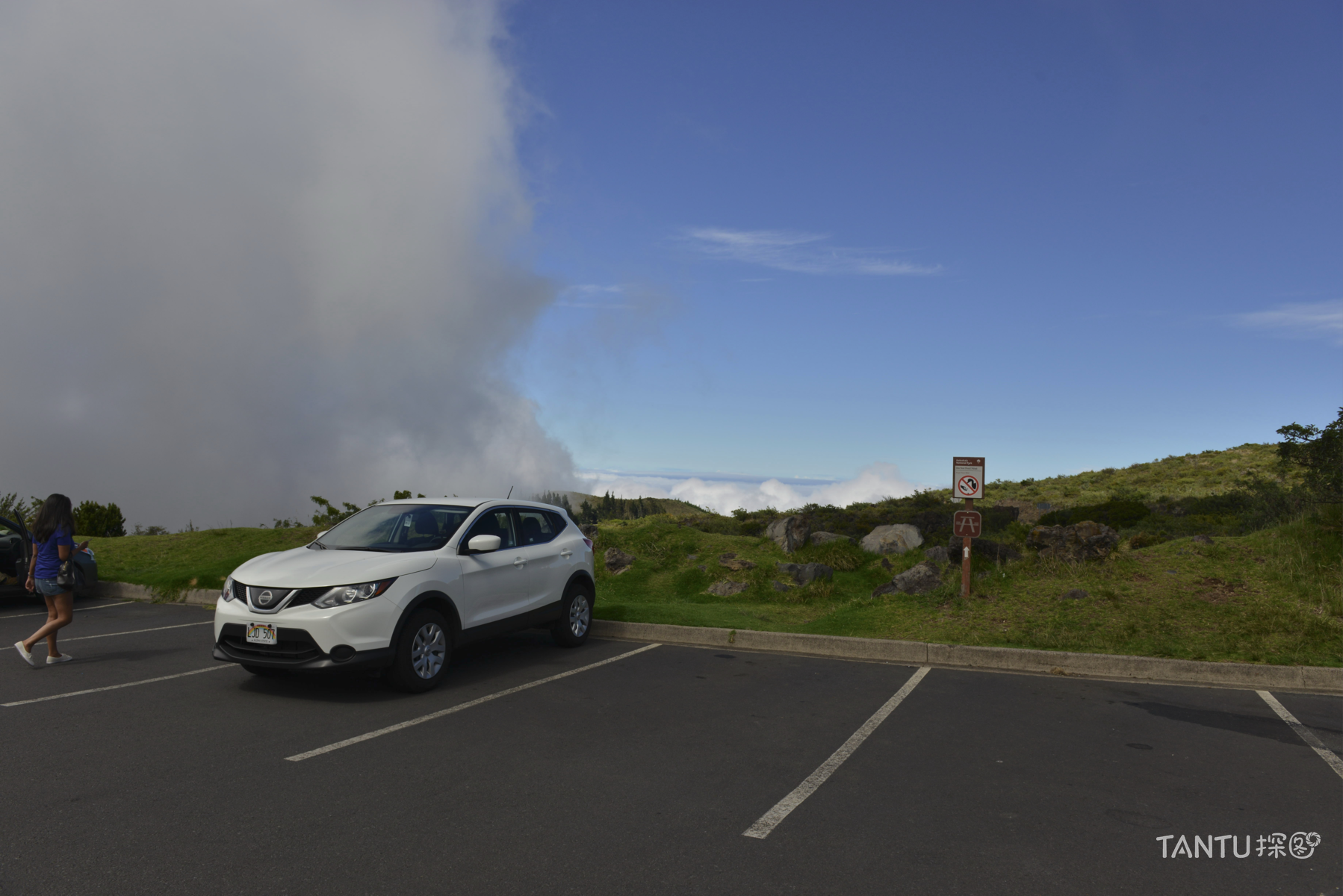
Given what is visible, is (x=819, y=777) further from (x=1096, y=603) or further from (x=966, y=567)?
(x=1096, y=603)

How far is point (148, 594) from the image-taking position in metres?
13.3

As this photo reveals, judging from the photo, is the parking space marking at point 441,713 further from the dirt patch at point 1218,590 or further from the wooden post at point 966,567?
the dirt patch at point 1218,590

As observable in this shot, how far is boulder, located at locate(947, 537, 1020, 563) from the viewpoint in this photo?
1207cm

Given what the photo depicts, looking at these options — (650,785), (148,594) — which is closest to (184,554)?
(148,594)

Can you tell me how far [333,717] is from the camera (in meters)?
6.49

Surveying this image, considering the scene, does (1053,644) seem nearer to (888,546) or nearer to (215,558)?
(888,546)

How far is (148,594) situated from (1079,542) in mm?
14133

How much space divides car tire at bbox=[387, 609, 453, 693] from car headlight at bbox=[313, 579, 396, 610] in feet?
1.38

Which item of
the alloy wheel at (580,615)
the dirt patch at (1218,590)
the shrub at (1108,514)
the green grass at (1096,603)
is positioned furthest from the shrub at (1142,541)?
the alloy wheel at (580,615)

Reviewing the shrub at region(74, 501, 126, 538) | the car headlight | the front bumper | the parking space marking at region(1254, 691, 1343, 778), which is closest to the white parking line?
the front bumper

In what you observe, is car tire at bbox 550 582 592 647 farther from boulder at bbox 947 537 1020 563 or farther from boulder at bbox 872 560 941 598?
boulder at bbox 947 537 1020 563

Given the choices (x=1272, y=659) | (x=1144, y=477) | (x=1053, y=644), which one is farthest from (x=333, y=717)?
(x=1144, y=477)

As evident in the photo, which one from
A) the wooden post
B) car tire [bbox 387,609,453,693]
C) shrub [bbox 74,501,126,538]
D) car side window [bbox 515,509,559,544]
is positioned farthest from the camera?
shrub [bbox 74,501,126,538]

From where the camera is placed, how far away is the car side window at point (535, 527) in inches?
359
